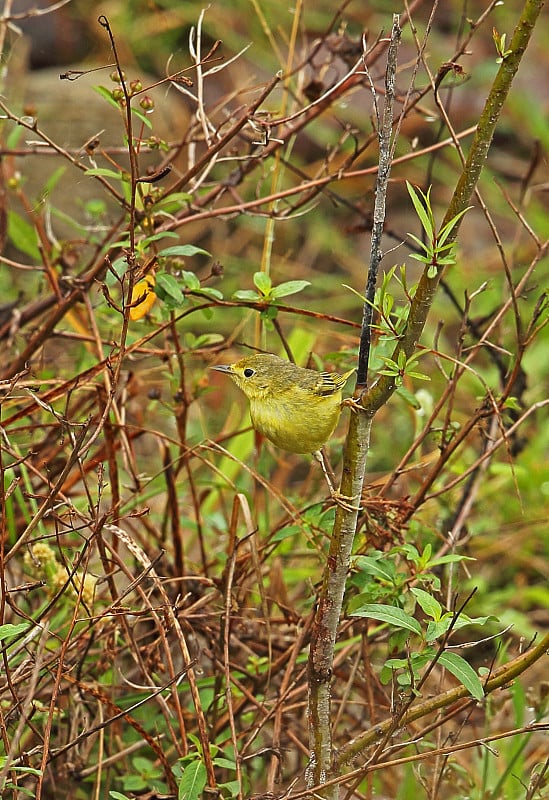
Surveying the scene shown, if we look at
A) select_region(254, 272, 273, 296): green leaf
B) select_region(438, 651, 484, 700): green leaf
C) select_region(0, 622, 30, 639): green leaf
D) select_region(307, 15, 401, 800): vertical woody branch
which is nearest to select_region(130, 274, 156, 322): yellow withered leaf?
select_region(254, 272, 273, 296): green leaf

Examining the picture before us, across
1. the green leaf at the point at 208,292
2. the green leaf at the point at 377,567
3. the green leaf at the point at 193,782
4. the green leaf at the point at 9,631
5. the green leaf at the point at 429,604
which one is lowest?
the green leaf at the point at 193,782

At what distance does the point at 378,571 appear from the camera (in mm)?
1837

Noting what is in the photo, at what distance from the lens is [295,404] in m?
2.00

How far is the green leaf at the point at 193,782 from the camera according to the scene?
1780 mm

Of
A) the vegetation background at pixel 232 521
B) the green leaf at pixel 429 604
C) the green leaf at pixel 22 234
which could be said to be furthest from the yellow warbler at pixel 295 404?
the green leaf at pixel 22 234

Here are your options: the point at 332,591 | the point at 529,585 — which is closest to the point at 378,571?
the point at 332,591

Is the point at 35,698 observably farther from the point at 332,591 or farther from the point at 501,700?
the point at 501,700

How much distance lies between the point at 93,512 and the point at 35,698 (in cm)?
55

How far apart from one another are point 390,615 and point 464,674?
0.16m

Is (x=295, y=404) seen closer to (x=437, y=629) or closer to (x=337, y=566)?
(x=337, y=566)

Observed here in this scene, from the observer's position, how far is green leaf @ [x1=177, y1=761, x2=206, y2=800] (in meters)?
1.78

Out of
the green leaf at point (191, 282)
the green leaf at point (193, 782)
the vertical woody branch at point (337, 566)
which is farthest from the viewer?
the green leaf at point (191, 282)

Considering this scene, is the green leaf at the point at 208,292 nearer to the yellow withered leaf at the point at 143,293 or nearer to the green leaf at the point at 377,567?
the yellow withered leaf at the point at 143,293

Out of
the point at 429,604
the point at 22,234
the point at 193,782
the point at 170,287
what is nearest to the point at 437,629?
the point at 429,604
